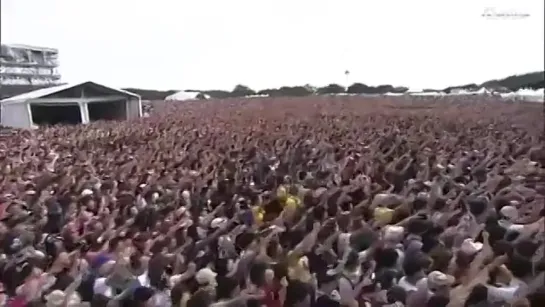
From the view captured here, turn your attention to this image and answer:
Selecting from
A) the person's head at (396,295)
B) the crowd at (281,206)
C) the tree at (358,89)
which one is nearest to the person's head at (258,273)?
the crowd at (281,206)

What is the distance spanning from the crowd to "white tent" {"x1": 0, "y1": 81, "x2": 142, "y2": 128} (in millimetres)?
85

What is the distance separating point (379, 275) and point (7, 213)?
1.06 meters

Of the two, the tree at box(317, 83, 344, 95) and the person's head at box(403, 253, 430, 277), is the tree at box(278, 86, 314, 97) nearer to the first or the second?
the tree at box(317, 83, 344, 95)

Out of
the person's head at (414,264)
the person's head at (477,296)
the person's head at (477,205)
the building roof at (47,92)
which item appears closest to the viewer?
the person's head at (477,296)

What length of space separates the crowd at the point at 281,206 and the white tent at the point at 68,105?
0.09m

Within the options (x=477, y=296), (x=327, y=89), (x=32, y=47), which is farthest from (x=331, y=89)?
(x=32, y=47)

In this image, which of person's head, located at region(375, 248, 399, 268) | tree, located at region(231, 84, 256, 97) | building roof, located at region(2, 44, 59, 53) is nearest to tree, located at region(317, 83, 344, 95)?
tree, located at region(231, 84, 256, 97)

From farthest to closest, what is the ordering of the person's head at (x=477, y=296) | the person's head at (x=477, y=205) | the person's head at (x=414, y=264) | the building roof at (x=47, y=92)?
the person's head at (x=477, y=205) → the building roof at (x=47, y=92) → the person's head at (x=414, y=264) → the person's head at (x=477, y=296)

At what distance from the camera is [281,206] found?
6.05 feet

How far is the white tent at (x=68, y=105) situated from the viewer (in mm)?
1583

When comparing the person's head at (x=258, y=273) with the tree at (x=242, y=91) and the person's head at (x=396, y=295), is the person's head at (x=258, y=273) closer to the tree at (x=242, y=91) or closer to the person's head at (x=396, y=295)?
the person's head at (x=396, y=295)

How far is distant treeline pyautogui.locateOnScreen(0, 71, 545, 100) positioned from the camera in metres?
1.42

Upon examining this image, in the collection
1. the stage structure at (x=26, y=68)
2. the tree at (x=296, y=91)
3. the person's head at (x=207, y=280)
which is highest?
the stage structure at (x=26, y=68)

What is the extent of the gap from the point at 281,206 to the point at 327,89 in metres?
0.45
